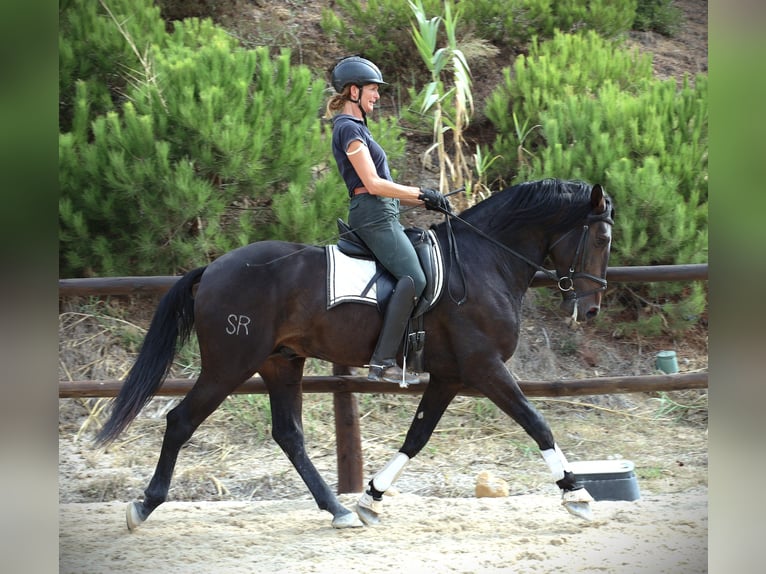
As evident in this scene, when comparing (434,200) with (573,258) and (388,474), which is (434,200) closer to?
(573,258)

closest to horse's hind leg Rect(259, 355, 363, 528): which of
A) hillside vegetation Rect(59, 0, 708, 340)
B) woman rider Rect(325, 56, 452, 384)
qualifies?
woman rider Rect(325, 56, 452, 384)

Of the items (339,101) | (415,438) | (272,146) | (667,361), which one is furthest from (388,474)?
(272,146)

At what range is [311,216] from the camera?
749cm

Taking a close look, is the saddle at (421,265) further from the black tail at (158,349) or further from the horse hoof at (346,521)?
the horse hoof at (346,521)

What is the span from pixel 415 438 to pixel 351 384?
76 centimetres

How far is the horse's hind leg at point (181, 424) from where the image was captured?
4621 mm

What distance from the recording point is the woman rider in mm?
4504

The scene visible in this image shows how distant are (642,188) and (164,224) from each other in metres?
4.36

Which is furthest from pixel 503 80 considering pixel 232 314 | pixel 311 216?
pixel 232 314

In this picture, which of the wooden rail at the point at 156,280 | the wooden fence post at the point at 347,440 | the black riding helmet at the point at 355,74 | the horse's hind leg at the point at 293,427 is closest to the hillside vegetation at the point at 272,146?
the wooden rail at the point at 156,280
